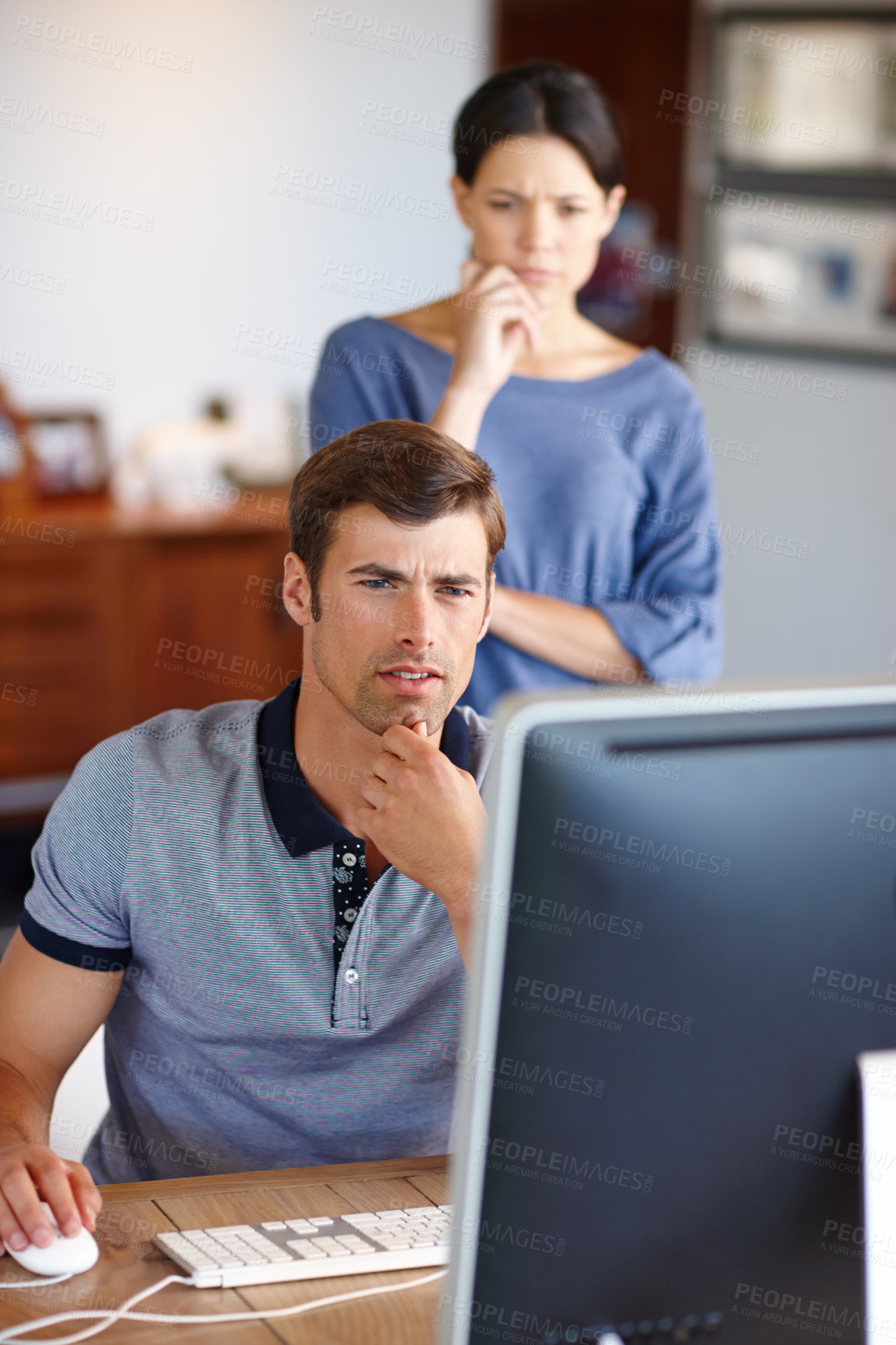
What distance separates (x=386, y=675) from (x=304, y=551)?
0.51 ft

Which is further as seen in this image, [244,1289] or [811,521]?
[811,521]

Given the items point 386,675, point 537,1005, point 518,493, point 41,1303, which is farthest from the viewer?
point 518,493

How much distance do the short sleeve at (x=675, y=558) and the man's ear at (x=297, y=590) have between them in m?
0.61

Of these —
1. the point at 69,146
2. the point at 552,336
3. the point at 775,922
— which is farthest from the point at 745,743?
the point at 69,146

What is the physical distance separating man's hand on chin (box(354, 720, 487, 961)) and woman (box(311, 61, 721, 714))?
74 cm

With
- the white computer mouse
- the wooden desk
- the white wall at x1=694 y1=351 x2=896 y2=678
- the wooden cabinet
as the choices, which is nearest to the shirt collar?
the wooden desk

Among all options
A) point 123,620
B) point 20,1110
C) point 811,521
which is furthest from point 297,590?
point 811,521

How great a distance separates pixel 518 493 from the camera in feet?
6.24

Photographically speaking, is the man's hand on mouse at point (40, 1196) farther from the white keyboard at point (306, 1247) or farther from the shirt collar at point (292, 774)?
the shirt collar at point (292, 774)

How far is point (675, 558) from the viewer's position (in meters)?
1.98

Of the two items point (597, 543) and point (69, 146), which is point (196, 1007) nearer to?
point (597, 543)

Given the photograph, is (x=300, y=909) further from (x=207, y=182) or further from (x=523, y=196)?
(x=207, y=182)

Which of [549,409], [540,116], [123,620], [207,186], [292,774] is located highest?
[540,116]

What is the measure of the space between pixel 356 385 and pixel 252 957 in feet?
2.70
